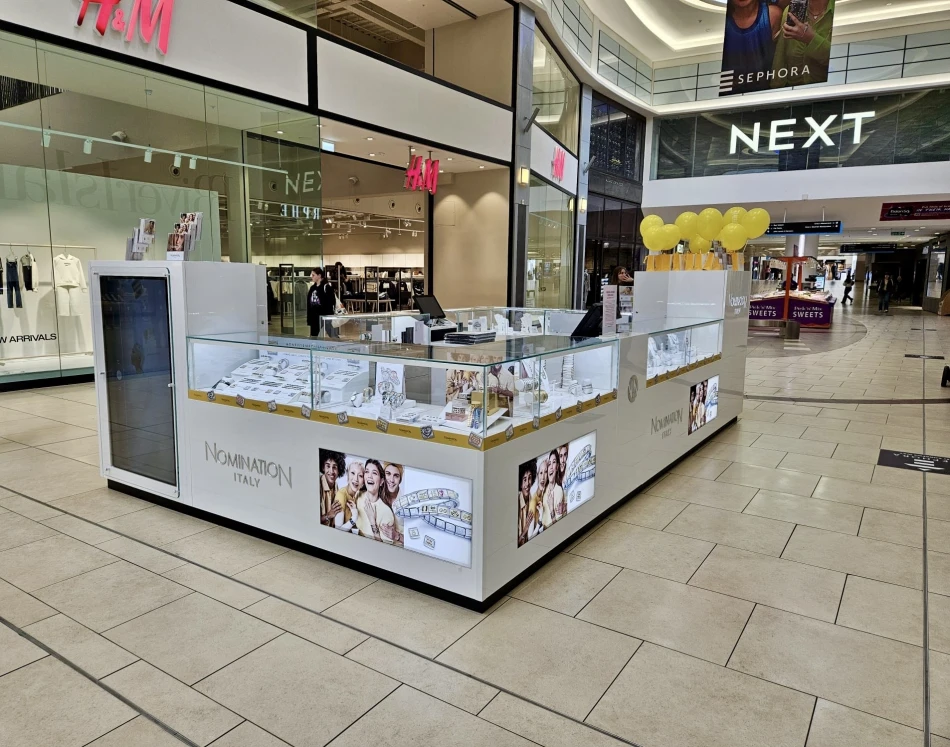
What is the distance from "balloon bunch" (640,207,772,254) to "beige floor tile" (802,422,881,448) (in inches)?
83.8

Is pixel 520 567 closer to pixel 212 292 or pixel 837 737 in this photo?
pixel 837 737

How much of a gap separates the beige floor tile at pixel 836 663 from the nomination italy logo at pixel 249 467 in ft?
7.47

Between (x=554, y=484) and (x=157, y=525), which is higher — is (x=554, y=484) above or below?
above

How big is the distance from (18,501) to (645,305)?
5.46 meters

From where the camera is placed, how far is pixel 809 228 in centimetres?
1853

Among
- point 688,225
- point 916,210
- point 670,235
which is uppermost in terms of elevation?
point 916,210

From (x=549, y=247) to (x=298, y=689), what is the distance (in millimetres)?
13355

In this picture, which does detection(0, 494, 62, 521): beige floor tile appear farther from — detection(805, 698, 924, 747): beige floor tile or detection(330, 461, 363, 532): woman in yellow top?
detection(805, 698, 924, 747): beige floor tile

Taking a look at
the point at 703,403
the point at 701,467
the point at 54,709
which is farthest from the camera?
the point at 703,403

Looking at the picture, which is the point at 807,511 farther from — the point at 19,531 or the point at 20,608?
the point at 19,531

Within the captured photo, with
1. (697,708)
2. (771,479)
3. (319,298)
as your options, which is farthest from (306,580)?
(319,298)

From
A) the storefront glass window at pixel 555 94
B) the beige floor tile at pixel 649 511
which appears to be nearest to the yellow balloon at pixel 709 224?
the beige floor tile at pixel 649 511

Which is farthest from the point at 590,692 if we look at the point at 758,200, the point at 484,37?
the point at 758,200

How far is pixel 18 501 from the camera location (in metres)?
3.95
